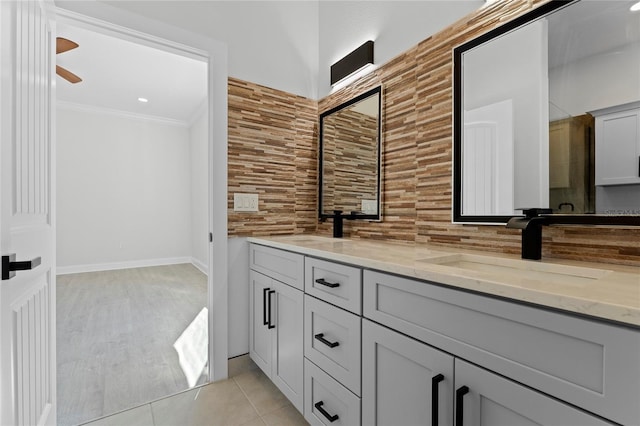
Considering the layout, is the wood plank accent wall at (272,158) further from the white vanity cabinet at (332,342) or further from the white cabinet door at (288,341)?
the white vanity cabinet at (332,342)

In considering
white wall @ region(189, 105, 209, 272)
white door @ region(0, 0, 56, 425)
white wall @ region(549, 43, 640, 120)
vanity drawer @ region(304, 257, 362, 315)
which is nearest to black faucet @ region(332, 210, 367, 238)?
vanity drawer @ region(304, 257, 362, 315)

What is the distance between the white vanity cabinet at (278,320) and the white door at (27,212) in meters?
0.98

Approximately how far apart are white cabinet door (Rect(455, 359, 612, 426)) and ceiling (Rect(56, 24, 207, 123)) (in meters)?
3.07

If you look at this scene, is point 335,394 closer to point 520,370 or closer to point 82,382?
point 520,370

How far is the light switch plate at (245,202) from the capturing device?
6.47ft

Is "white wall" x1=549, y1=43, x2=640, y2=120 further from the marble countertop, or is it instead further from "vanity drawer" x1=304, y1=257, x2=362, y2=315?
"vanity drawer" x1=304, y1=257, x2=362, y2=315

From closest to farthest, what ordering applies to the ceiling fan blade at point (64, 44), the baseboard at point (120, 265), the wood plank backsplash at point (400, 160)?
the wood plank backsplash at point (400, 160) < the ceiling fan blade at point (64, 44) < the baseboard at point (120, 265)

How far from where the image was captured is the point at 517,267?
3.50ft

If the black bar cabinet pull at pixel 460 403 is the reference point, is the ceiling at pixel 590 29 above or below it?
above

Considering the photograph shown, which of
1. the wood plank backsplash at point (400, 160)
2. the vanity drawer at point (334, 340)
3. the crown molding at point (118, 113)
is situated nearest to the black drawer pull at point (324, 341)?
the vanity drawer at point (334, 340)

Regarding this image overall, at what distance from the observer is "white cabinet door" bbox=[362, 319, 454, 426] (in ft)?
2.69

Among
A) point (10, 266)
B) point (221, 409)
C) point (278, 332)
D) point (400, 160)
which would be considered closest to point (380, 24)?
point (400, 160)

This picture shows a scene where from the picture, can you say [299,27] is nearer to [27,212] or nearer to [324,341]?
[27,212]

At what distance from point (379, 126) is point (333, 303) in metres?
1.12
